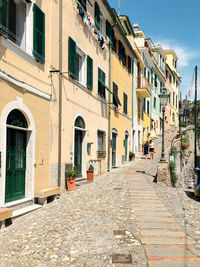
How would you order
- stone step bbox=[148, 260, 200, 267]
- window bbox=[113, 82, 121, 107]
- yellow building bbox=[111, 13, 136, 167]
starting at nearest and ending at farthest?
stone step bbox=[148, 260, 200, 267]
window bbox=[113, 82, 121, 107]
yellow building bbox=[111, 13, 136, 167]

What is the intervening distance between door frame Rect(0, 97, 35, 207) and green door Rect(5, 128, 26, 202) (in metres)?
0.11

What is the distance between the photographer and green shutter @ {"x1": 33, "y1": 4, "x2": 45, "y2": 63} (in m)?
7.48

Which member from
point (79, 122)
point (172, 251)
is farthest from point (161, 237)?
point (79, 122)

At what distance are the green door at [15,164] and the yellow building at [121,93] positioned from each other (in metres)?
8.52

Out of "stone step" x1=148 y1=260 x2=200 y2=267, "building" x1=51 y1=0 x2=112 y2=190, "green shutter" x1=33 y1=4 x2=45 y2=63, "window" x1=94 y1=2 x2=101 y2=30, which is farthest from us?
"window" x1=94 y1=2 x2=101 y2=30

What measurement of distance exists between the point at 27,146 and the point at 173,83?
38.1 m

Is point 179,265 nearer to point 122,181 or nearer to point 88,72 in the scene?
point 122,181

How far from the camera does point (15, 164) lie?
6938 mm

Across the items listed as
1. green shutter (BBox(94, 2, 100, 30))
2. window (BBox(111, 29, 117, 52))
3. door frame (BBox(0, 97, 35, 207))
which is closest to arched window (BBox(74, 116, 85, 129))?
door frame (BBox(0, 97, 35, 207))

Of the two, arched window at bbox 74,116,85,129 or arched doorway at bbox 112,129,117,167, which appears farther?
arched doorway at bbox 112,129,117,167

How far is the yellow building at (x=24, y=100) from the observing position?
20.5 ft

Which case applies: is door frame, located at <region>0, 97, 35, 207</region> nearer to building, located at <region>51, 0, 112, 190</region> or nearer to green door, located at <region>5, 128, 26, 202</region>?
green door, located at <region>5, 128, 26, 202</region>

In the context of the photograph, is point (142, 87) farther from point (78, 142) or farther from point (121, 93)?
point (78, 142)

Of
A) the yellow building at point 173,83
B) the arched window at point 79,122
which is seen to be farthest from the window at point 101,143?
the yellow building at point 173,83
